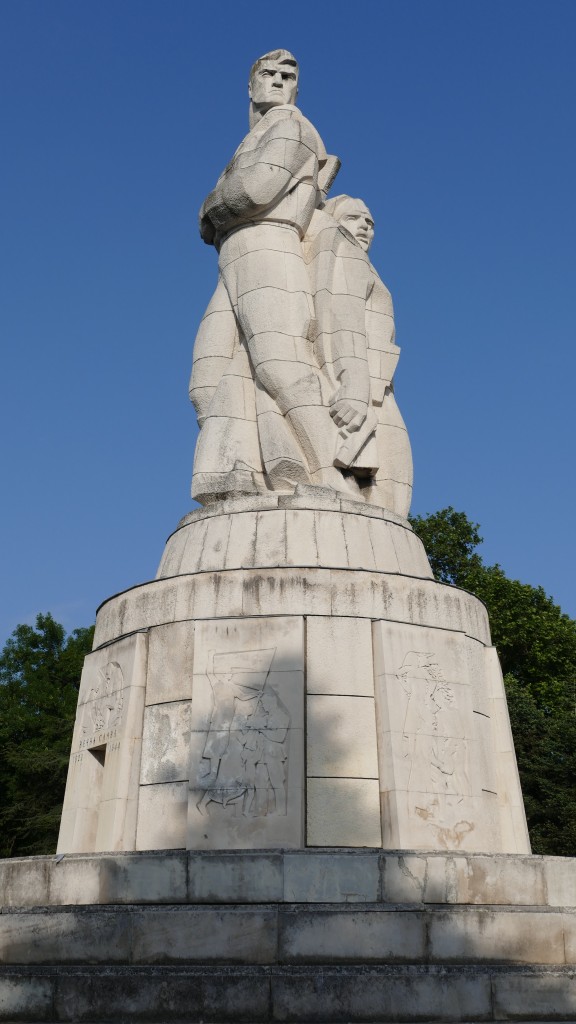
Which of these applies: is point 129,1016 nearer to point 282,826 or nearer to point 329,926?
point 329,926

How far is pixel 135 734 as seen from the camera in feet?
33.2

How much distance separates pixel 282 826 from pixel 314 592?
2.24 metres

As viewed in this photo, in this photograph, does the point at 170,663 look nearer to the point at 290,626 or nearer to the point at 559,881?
the point at 290,626

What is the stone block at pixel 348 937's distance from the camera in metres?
7.73

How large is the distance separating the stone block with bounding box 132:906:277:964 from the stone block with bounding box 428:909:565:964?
4.16ft

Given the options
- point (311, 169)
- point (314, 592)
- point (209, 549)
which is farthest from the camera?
point (311, 169)

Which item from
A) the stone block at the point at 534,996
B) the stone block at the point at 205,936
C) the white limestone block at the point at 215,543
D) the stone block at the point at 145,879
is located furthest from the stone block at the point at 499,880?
the white limestone block at the point at 215,543

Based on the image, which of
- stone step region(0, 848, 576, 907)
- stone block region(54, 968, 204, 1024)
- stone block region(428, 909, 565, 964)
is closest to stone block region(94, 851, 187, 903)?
stone step region(0, 848, 576, 907)

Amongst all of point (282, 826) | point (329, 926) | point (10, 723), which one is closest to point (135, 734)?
point (282, 826)

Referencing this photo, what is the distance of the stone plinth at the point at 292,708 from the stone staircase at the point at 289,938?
0.66 m

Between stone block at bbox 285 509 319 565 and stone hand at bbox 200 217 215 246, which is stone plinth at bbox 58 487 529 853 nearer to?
stone block at bbox 285 509 319 565

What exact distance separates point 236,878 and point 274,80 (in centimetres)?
1035

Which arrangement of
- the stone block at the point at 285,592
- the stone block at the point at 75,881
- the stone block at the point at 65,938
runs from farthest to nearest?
the stone block at the point at 285,592
the stone block at the point at 75,881
the stone block at the point at 65,938

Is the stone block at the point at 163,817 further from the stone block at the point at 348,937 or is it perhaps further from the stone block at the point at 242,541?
the stone block at the point at 242,541
